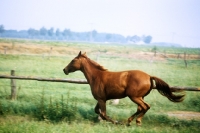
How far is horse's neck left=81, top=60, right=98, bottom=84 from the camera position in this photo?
5.99 meters

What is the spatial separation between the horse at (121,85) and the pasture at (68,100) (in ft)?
1.60

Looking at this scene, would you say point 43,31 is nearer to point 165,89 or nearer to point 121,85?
point 121,85

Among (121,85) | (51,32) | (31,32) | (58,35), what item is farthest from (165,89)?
(51,32)

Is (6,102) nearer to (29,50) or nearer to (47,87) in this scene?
(47,87)

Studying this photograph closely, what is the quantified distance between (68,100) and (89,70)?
1.91m

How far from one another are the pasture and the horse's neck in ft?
2.22

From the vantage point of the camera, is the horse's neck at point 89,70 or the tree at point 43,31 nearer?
the horse's neck at point 89,70

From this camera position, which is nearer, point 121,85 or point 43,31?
point 121,85

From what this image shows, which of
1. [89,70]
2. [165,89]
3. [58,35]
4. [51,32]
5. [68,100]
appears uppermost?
[51,32]

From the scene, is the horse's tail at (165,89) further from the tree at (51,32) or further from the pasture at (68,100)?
the tree at (51,32)

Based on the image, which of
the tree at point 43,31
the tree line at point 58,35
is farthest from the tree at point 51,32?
the tree at point 43,31

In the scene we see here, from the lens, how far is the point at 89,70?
6.02 m

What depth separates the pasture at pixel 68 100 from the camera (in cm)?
536

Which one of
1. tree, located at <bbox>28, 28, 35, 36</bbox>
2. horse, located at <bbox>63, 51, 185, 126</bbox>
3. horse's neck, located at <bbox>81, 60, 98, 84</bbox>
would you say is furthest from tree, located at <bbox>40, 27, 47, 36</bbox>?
horse's neck, located at <bbox>81, 60, 98, 84</bbox>
